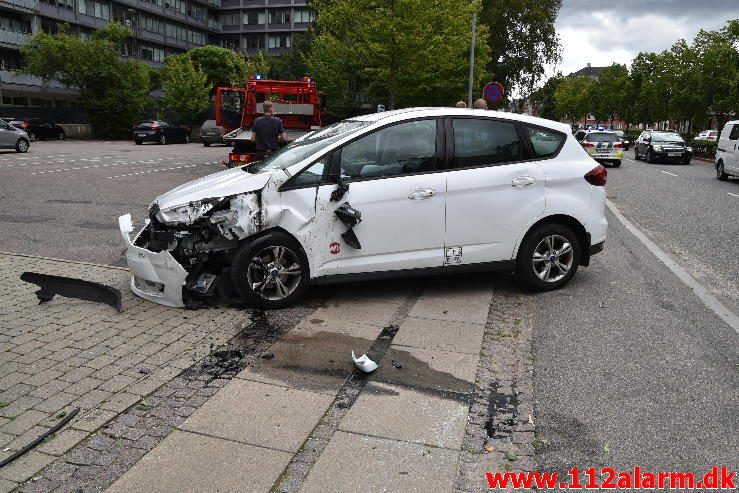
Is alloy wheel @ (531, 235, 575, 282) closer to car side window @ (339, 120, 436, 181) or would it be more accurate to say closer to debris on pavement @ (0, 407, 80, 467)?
car side window @ (339, 120, 436, 181)

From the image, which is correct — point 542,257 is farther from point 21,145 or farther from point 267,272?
point 21,145

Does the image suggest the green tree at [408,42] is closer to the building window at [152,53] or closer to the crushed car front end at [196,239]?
the crushed car front end at [196,239]

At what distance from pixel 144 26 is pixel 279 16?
73.3 feet

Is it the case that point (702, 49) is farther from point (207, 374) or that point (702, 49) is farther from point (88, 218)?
point (207, 374)

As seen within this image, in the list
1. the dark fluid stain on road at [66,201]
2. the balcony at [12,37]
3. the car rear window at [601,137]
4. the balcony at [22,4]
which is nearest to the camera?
the dark fluid stain on road at [66,201]

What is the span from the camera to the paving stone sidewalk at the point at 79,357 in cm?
352

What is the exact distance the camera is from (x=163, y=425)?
11.9 ft

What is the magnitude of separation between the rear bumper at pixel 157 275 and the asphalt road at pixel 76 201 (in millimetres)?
1777

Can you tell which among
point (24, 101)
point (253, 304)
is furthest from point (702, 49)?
point (24, 101)

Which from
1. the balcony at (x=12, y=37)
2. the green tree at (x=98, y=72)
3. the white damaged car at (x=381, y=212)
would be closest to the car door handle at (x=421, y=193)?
the white damaged car at (x=381, y=212)

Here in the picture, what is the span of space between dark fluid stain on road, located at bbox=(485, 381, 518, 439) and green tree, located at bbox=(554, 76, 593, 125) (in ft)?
348

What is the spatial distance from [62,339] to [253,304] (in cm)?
152

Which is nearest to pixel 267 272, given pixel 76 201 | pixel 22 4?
pixel 76 201

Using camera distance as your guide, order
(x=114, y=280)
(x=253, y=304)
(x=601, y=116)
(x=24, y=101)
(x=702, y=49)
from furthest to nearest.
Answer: (x=601, y=116) → (x=24, y=101) → (x=702, y=49) → (x=114, y=280) → (x=253, y=304)
